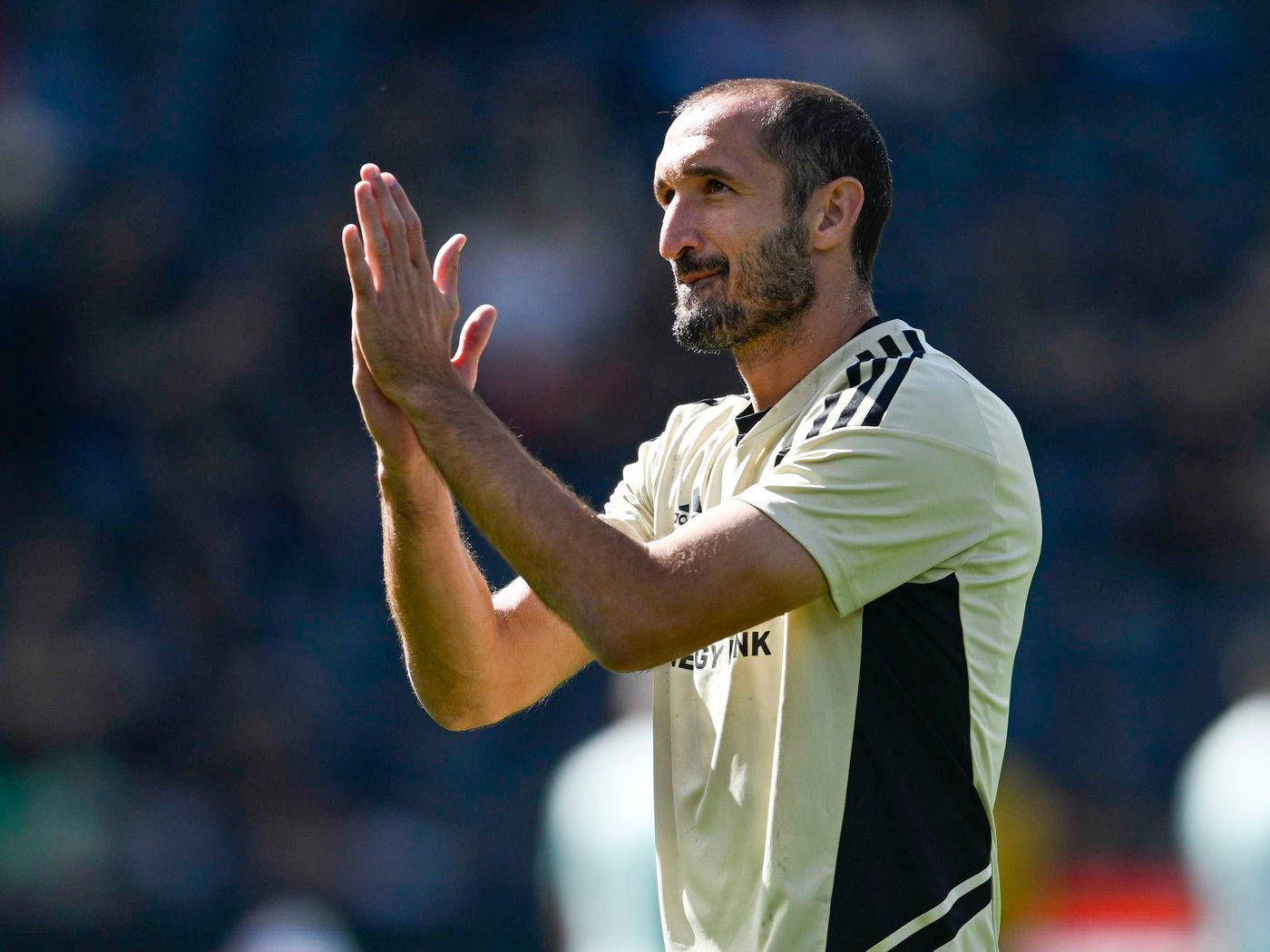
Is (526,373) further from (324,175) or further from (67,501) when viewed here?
(67,501)

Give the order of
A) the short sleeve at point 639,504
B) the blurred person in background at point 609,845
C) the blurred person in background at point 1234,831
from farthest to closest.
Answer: the blurred person in background at point 1234,831
the blurred person in background at point 609,845
the short sleeve at point 639,504

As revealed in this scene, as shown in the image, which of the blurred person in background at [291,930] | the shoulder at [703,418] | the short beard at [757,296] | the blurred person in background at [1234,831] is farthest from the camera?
the blurred person in background at [291,930]

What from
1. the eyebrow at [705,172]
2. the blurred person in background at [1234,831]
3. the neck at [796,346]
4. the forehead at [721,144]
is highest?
the forehead at [721,144]

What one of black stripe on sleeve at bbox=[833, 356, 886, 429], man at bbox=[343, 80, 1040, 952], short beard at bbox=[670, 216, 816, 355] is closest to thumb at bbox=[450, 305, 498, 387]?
man at bbox=[343, 80, 1040, 952]

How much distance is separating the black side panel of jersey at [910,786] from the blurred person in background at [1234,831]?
372 cm

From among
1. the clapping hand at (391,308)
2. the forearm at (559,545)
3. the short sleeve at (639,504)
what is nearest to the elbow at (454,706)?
the short sleeve at (639,504)

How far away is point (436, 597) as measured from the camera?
3463 mm

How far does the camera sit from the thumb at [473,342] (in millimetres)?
3451

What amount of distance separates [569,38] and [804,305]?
9066mm

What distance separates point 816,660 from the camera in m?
2.97

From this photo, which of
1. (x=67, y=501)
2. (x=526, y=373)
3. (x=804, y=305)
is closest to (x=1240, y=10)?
(x=526, y=373)

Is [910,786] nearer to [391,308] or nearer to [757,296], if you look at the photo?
[757,296]

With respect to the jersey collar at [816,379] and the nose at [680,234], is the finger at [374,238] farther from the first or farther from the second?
the jersey collar at [816,379]

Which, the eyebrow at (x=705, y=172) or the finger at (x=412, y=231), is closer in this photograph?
the finger at (x=412, y=231)
